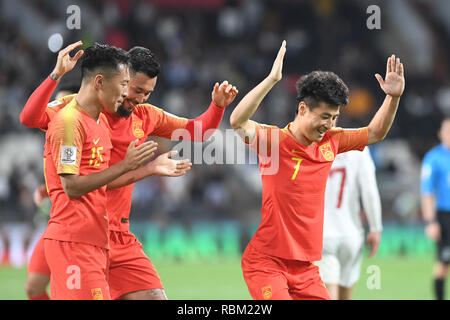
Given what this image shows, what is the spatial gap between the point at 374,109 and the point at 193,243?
6.71m

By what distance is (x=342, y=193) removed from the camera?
6.79 m

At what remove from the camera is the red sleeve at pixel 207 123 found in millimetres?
5430

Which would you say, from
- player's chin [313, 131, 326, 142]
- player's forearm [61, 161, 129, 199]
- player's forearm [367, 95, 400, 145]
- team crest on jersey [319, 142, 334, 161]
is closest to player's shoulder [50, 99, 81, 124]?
player's forearm [61, 161, 129, 199]

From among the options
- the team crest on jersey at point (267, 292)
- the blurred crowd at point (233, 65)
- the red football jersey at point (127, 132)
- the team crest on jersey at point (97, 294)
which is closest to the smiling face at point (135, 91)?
the red football jersey at point (127, 132)

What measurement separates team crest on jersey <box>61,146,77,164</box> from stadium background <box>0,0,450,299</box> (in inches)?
223

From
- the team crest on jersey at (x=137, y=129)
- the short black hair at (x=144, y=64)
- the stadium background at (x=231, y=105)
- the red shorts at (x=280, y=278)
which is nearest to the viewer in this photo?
the red shorts at (x=280, y=278)

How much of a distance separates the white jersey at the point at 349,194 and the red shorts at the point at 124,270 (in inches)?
87.9

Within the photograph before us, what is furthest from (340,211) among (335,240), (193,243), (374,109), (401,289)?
(374,109)

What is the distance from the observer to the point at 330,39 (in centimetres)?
2006

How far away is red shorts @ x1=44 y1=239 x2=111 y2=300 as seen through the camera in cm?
428

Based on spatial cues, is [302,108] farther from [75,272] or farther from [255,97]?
[75,272]

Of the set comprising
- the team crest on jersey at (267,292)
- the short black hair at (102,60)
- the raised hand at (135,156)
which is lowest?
the team crest on jersey at (267,292)

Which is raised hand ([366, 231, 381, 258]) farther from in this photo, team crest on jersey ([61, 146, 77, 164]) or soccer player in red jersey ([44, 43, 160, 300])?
team crest on jersey ([61, 146, 77, 164])

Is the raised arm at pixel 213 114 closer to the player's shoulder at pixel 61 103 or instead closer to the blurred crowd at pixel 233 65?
the player's shoulder at pixel 61 103
